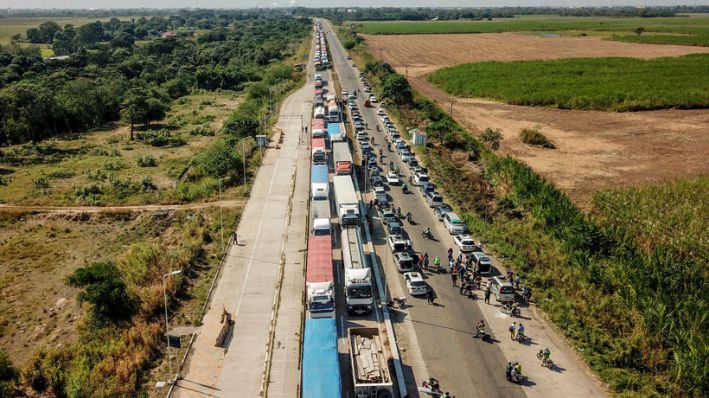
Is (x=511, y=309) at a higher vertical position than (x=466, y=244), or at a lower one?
lower

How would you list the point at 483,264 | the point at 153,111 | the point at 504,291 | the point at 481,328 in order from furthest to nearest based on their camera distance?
1. the point at 153,111
2. the point at 483,264
3. the point at 504,291
4. the point at 481,328

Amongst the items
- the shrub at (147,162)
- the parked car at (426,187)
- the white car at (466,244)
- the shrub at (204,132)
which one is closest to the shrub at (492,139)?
the parked car at (426,187)

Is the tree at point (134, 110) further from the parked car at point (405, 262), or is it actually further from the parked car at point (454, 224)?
the parked car at point (405, 262)

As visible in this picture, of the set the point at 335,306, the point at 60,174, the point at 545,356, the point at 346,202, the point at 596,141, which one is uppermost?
the point at 596,141

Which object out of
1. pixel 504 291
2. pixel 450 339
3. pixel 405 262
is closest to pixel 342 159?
pixel 405 262

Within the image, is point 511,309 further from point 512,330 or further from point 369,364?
point 369,364

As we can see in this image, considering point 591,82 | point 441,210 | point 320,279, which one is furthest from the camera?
point 591,82

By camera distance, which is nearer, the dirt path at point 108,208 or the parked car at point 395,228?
the parked car at point 395,228

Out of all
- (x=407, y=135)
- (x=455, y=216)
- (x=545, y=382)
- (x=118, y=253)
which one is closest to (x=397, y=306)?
(x=545, y=382)
